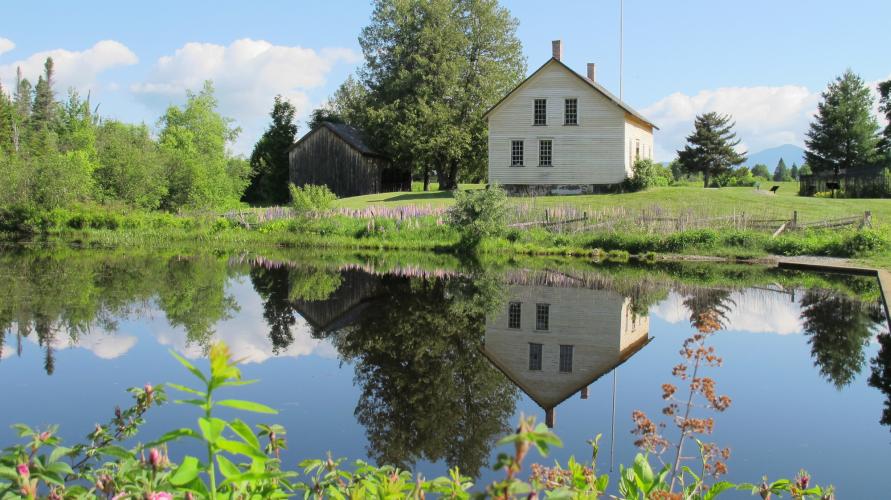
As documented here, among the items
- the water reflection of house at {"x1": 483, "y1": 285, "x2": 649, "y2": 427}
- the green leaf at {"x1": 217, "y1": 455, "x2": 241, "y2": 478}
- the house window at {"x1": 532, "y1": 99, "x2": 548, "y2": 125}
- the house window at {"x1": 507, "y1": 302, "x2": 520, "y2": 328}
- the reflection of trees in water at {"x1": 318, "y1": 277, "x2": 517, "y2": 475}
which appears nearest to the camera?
the green leaf at {"x1": 217, "y1": 455, "x2": 241, "y2": 478}

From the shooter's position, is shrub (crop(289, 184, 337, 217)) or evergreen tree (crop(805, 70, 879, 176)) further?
evergreen tree (crop(805, 70, 879, 176))

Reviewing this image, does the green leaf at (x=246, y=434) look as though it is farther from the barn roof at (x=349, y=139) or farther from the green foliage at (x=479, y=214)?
the barn roof at (x=349, y=139)

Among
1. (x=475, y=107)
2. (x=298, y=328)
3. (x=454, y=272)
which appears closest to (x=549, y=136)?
(x=475, y=107)

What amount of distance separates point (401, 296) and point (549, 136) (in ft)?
75.0

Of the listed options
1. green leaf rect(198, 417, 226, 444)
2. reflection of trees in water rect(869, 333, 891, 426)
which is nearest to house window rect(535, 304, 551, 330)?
reflection of trees in water rect(869, 333, 891, 426)

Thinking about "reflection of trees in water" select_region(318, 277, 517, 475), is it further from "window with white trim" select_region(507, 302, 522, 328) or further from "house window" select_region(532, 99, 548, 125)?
"house window" select_region(532, 99, 548, 125)

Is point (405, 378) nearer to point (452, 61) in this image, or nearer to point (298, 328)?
point (298, 328)

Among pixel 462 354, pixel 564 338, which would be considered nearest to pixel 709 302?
pixel 564 338

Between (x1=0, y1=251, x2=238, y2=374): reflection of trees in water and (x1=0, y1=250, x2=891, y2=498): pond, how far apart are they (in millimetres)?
93

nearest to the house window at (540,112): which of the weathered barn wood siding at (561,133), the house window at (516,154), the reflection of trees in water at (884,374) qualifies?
the weathered barn wood siding at (561,133)

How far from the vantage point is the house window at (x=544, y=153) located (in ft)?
126

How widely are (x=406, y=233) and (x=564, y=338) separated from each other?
1979cm

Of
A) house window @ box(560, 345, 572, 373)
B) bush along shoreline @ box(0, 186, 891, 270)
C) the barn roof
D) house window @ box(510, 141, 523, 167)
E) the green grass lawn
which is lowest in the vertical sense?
house window @ box(560, 345, 572, 373)

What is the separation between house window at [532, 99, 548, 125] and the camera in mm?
38031
